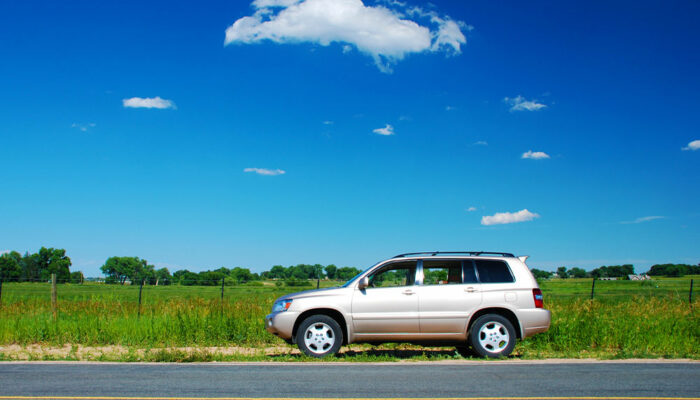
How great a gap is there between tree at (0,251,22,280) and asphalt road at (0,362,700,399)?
14770 centimetres

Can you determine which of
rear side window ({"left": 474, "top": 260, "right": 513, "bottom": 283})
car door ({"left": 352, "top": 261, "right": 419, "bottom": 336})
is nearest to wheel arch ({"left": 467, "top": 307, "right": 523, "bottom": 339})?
rear side window ({"left": 474, "top": 260, "right": 513, "bottom": 283})

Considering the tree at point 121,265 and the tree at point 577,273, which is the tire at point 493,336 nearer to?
the tree at point 577,273

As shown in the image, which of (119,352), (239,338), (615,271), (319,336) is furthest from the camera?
(615,271)

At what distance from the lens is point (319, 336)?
986 cm

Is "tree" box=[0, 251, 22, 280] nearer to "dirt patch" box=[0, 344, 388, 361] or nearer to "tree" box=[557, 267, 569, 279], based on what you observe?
"tree" box=[557, 267, 569, 279]

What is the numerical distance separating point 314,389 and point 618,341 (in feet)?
26.4

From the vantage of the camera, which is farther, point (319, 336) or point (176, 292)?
point (176, 292)

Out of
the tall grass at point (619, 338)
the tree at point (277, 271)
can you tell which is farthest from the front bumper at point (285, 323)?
the tree at point (277, 271)

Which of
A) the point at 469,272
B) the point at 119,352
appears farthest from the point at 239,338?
the point at 469,272

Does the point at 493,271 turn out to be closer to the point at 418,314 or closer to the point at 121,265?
the point at 418,314

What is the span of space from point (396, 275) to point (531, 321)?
255 cm

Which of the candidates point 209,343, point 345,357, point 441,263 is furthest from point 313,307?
point 209,343

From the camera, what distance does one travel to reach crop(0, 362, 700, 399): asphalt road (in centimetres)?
669

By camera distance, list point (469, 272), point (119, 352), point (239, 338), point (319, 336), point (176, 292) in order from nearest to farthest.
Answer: point (319, 336) < point (469, 272) < point (119, 352) < point (239, 338) < point (176, 292)
